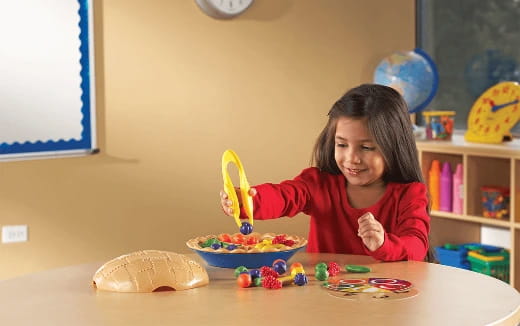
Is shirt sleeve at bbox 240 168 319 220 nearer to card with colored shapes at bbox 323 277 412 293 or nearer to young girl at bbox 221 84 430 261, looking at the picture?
young girl at bbox 221 84 430 261

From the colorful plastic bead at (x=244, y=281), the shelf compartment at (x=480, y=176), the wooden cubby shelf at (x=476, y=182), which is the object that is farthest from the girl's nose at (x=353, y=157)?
the shelf compartment at (x=480, y=176)

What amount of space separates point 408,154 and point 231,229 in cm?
248

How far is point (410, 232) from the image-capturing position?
7.84 feet

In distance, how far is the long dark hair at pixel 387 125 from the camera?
97.9 inches

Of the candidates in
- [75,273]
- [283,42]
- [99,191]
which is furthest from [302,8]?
[75,273]

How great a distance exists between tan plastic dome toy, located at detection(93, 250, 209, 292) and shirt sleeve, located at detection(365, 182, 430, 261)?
0.49 metres

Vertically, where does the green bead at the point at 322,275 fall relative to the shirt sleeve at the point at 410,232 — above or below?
below

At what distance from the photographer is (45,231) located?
169 inches

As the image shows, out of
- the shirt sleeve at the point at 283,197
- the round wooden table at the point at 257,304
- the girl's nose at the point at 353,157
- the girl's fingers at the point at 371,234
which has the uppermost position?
the girl's nose at the point at 353,157

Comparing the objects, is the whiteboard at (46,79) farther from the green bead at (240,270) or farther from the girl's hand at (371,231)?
the girl's hand at (371,231)

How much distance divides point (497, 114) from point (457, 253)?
2.44ft

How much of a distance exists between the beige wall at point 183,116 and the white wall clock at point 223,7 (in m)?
0.04

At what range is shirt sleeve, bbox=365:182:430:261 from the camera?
2.26 metres

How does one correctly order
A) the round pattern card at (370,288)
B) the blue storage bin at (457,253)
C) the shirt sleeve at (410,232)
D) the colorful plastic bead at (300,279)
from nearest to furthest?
the round pattern card at (370,288), the colorful plastic bead at (300,279), the shirt sleeve at (410,232), the blue storage bin at (457,253)
